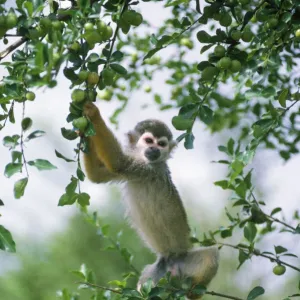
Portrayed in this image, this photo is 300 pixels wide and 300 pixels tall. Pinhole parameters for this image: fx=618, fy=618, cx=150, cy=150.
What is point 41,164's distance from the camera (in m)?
2.16

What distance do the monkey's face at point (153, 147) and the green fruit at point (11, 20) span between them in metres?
2.32

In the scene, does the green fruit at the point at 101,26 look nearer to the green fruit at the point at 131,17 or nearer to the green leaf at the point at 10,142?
the green fruit at the point at 131,17

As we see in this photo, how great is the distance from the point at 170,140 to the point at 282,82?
101cm

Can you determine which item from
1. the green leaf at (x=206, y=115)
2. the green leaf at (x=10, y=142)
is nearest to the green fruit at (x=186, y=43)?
the green leaf at (x=206, y=115)

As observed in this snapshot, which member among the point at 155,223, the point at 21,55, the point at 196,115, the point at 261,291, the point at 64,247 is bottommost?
the point at 261,291

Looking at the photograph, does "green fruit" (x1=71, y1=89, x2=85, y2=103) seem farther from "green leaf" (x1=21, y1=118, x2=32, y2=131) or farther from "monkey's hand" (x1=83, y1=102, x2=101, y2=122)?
"monkey's hand" (x1=83, y1=102, x2=101, y2=122)

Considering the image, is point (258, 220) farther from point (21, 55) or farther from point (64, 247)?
point (64, 247)

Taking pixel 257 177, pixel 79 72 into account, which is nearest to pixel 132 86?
pixel 79 72

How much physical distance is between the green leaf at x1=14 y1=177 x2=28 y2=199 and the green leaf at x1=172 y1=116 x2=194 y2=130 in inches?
28.1

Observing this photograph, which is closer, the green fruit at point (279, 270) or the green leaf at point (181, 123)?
the green leaf at point (181, 123)

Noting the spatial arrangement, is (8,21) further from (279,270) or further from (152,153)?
(152,153)

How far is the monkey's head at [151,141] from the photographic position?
14.7 feet

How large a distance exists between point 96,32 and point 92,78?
199 millimetres

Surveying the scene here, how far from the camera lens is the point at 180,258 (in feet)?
14.9
